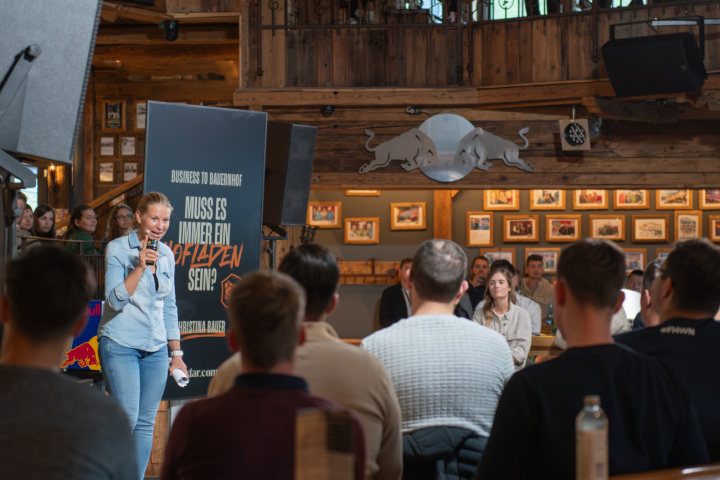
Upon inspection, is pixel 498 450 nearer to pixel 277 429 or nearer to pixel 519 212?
pixel 277 429

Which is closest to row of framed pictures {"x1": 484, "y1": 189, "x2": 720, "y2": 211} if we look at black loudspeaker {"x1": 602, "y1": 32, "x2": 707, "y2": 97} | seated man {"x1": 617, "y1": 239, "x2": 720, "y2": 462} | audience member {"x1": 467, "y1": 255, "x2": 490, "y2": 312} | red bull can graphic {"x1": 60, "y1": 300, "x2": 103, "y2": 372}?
audience member {"x1": 467, "y1": 255, "x2": 490, "y2": 312}

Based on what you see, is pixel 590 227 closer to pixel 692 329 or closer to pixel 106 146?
pixel 106 146

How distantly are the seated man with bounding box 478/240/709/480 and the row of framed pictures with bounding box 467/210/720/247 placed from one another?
7.76 meters

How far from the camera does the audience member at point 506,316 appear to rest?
15.5 feet

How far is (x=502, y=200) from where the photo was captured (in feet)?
30.5

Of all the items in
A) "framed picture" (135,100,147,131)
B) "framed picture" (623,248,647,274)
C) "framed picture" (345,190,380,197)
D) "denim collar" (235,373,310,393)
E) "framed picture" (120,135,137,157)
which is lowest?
"denim collar" (235,373,310,393)

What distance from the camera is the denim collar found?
1280mm

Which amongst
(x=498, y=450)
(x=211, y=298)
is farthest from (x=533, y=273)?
(x=498, y=450)

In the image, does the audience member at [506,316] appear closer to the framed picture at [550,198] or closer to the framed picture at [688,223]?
the framed picture at [550,198]

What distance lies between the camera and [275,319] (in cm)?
131

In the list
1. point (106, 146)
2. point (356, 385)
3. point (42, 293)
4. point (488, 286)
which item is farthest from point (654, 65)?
point (106, 146)

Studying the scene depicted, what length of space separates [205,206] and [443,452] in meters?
2.69

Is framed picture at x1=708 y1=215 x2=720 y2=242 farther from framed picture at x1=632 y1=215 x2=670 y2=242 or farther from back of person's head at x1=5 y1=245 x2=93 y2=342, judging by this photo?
back of person's head at x1=5 y1=245 x2=93 y2=342

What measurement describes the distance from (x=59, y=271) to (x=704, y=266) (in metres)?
1.76
